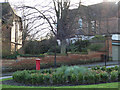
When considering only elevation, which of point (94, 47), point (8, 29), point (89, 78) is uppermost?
point (8, 29)

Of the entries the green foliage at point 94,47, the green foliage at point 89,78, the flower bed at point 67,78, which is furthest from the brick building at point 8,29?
the green foliage at point 89,78

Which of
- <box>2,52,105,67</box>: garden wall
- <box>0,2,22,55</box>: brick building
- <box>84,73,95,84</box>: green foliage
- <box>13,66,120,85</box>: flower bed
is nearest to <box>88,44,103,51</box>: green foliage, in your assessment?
<box>2,52,105,67</box>: garden wall

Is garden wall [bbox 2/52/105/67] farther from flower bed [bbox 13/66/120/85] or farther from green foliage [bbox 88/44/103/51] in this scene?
flower bed [bbox 13/66/120/85]

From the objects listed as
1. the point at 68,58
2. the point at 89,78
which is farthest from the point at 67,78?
the point at 68,58

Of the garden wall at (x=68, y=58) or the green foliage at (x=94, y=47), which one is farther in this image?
the green foliage at (x=94, y=47)

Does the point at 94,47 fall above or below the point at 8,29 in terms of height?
below

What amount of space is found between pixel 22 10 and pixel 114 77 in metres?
14.1

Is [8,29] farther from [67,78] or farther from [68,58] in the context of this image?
[67,78]

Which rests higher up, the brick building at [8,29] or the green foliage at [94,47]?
the brick building at [8,29]

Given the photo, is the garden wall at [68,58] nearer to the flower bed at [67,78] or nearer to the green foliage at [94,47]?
the green foliage at [94,47]

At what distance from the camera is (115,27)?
34969 millimetres

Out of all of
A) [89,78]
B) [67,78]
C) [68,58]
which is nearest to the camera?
[67,78]

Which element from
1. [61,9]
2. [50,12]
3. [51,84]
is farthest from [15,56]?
[51,84]

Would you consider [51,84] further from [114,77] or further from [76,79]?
[114,77]
